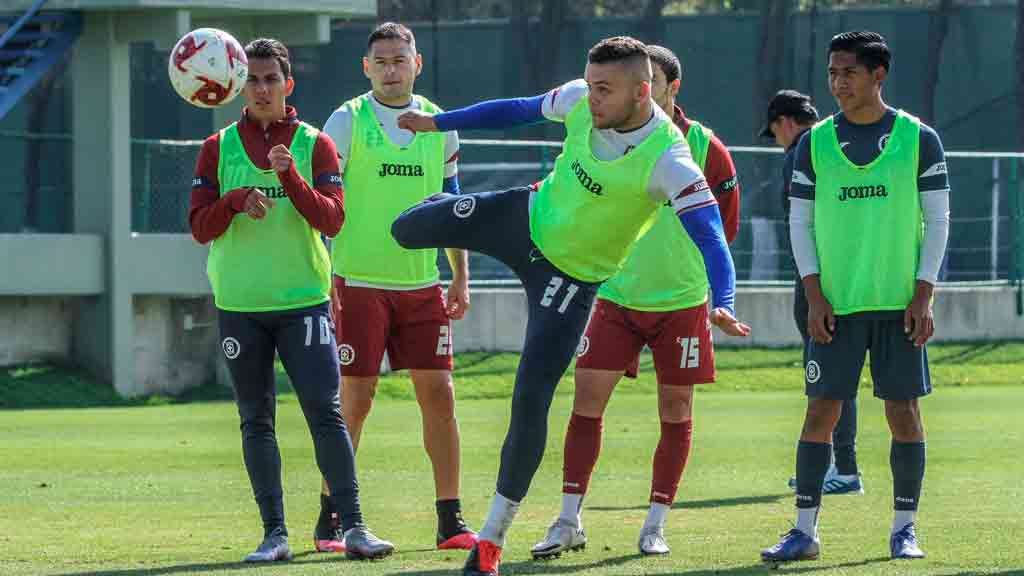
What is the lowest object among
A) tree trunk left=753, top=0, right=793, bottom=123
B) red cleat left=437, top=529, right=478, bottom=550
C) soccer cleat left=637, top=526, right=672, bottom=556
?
red cleat left=437, top=529, right=478, bottom=550

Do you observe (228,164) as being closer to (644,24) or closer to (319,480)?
(319,480)

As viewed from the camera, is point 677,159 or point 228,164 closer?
point 677,159

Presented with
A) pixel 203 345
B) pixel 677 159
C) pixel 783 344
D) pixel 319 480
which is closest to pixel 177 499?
pixel 319 480

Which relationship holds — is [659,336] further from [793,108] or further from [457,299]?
[793,108]

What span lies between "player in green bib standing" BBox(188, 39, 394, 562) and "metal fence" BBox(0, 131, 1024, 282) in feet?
48.2

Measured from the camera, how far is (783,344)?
2559cm

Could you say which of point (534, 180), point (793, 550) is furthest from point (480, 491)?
point (534, 180)

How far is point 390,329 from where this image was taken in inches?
375

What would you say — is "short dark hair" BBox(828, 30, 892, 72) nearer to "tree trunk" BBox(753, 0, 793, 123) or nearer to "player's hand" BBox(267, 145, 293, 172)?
"player's hand" BBox(267, 145, 293, 172)

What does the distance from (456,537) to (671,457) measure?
1.06 meters

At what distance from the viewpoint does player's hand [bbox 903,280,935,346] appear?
849 cm

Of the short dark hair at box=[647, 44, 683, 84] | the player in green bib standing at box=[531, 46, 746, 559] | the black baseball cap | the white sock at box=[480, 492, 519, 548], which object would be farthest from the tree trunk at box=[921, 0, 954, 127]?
the white sock at box=[480, 492, 519, 548]

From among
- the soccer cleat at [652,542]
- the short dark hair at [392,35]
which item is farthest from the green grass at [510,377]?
the soccer cleat at [652,542]

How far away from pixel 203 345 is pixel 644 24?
8670 millimetres
